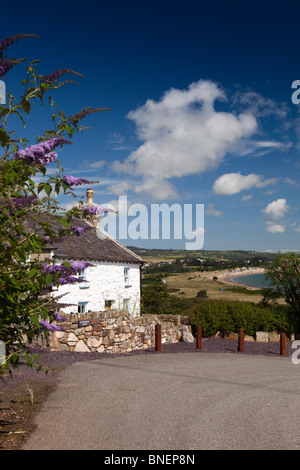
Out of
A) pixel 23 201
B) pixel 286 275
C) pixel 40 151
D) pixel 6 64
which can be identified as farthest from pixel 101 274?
pixel 6 64

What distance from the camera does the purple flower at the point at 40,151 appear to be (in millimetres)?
5371

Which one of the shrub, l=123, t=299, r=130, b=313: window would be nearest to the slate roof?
l=123, t=299, r=130, b=313: window

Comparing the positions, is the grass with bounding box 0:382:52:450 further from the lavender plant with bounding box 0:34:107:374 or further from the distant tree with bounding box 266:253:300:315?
the distant tree with bounding box 266:253:300:315

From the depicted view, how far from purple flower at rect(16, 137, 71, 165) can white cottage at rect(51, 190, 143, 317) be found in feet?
66.6

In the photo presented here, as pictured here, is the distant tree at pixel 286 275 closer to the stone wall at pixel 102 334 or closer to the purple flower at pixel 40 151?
the stone wall at pixel 102 334

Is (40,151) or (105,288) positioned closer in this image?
(40,151)

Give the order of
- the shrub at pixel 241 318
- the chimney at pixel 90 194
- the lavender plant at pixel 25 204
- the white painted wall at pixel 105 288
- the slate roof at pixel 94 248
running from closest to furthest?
1. the lavender plant at pixel 25 204
2. the shrub at pixel 241 318
3. the slate roof at pixel 94 248
4. the white painted wall at pixel 105 288
5. the chimney at pixel 90 194

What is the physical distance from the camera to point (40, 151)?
538 centimetres

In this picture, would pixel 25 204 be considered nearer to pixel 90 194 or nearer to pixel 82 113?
pixel 82 113

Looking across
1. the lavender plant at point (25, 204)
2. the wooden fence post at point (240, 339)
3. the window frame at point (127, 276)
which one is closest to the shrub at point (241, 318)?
the wooden fence post at point (240, 339)

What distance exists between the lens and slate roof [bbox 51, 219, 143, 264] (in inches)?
1060

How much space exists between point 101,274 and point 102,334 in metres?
12.6

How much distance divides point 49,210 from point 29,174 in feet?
2.00
